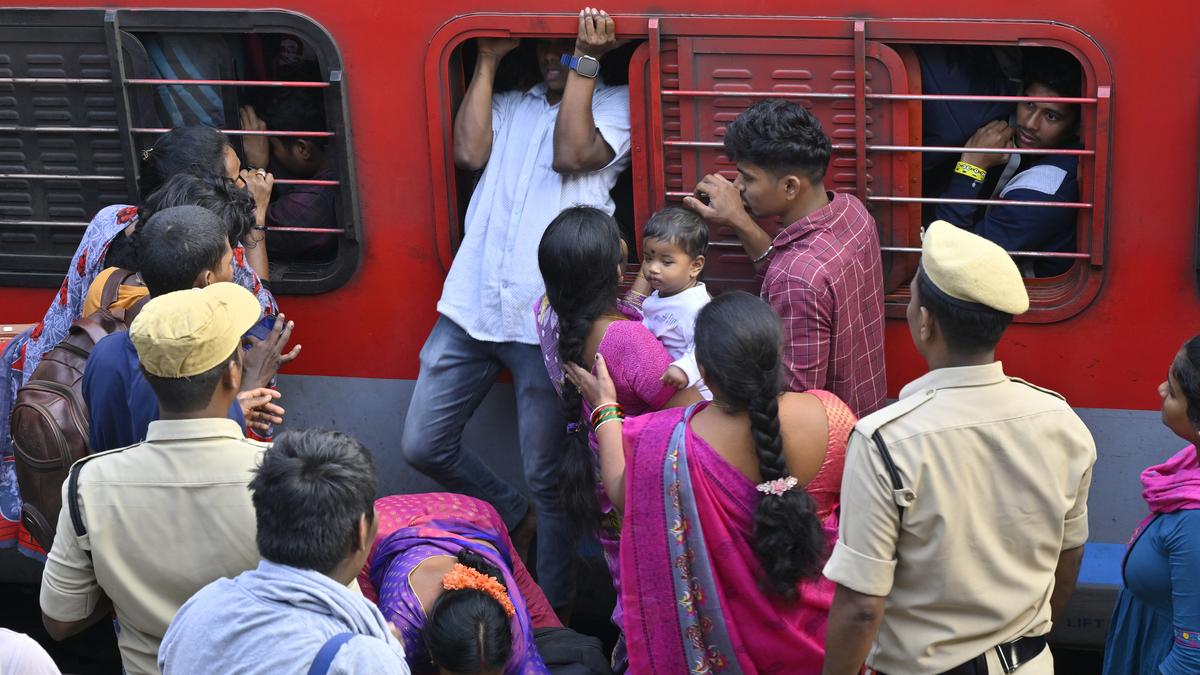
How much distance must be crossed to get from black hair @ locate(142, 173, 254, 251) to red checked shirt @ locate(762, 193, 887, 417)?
1552mm

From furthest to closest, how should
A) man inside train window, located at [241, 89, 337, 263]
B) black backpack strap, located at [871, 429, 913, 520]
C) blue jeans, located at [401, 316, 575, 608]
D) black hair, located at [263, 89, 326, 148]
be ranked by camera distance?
1. black hair, located at [263, 89, 326, 148]
2. man inside train window, located at [241, 89, 337, 263]
3. blue jeans, located at [401, 316, 575, 608]
4. black backpack strap, located at [871, 429, 913, 520]

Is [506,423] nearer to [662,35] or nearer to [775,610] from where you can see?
[662,35]

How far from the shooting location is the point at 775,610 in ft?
8.91

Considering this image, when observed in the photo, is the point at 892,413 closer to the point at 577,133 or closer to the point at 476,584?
the point at 476,584

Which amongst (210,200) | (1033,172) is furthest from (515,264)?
(1033,172)


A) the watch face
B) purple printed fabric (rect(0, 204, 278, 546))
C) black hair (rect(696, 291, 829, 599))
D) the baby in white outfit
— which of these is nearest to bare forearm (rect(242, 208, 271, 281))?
purple printed fabric (rect(0, 204, 278, 546))

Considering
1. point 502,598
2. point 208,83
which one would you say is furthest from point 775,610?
point 208,83

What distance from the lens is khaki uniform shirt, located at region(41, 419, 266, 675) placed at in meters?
2.49

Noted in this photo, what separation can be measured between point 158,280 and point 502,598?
3.96 ft

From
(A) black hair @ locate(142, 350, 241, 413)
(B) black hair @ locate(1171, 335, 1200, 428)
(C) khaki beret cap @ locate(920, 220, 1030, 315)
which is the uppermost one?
(C) khaki beret cap @ locate(920, 220, 1030, 315)

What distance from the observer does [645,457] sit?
2.69 metres

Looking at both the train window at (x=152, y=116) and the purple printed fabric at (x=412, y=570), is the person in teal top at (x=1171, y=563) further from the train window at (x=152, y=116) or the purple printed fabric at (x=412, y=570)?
the train window at (x=152, y=116)

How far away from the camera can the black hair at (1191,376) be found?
2.56m

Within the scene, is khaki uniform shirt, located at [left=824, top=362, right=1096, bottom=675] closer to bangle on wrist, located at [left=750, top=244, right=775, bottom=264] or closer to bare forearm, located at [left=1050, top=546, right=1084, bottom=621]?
bare forearm, located at [left=1050, top=546, right=1084, bottom=621]
